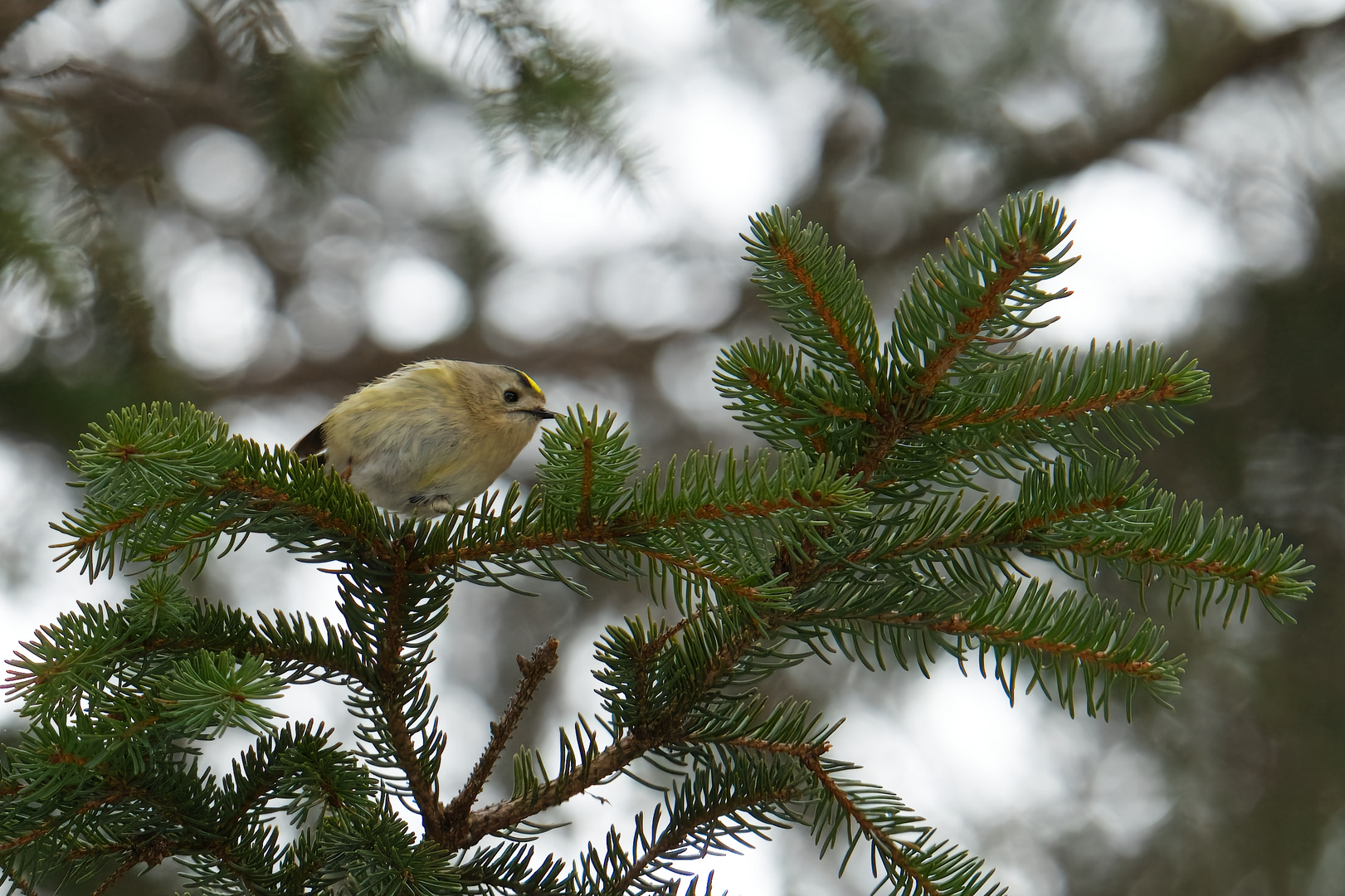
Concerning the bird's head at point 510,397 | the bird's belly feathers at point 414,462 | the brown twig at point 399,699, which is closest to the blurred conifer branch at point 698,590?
the brown twig at point 399,699

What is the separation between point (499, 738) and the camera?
126 cm

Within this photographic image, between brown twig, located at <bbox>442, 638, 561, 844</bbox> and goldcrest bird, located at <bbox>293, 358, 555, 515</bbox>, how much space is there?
1076mm

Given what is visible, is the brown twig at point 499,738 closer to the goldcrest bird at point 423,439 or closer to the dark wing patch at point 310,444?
the goldcrest bird at point 423,439

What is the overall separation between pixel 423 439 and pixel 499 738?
1.13m

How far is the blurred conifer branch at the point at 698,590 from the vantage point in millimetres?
1153

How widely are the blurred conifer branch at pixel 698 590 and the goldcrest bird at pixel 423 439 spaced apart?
0.90 m

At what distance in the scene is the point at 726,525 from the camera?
118 centimetres

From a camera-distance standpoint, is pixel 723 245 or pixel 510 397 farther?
pixel 723 245

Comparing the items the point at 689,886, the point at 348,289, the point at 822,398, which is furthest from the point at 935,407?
the point at 348,289

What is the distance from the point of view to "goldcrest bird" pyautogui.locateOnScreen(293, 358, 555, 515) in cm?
226

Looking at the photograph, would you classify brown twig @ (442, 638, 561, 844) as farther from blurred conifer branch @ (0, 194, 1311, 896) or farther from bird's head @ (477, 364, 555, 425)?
bird's head @ (477, 364, 555, 425)

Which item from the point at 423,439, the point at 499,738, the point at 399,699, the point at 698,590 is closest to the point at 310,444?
the point at 423,439

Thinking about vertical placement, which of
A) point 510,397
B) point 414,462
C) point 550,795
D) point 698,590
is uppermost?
point 510,397

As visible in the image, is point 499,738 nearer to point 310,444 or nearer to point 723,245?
point 310,444
